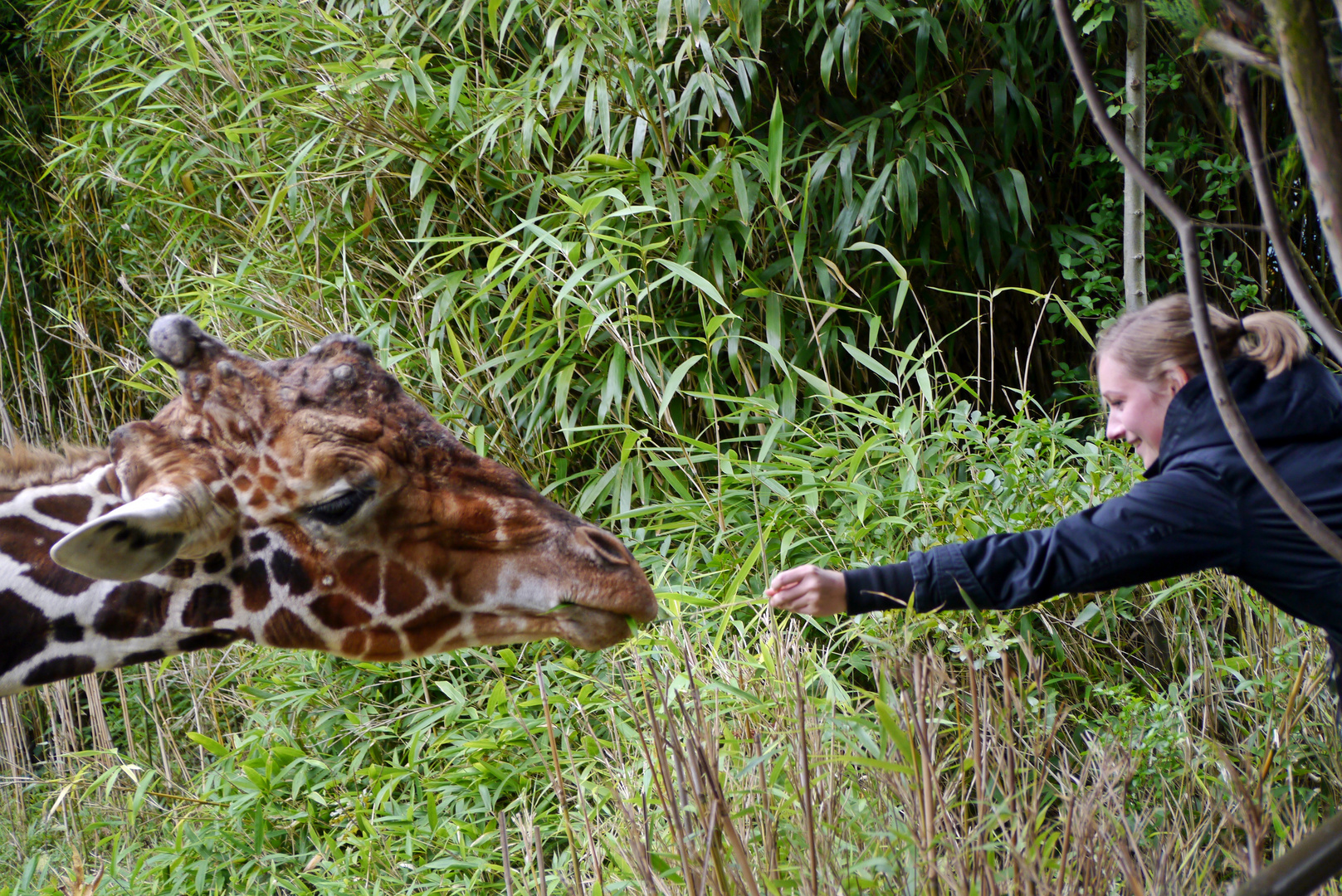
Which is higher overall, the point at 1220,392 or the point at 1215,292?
the point at 1220,392

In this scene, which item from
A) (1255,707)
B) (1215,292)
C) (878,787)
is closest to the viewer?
(878,787)

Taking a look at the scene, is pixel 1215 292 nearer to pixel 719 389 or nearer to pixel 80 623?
pixel 719 389

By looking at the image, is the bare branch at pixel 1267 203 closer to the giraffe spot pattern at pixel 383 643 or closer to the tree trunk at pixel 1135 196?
the giraffe spot pattern at pixel 383 643

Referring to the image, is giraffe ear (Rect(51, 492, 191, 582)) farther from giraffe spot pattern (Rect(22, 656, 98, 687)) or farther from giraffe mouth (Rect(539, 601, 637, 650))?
giraffe mouth (Rect(539, 601, 637, 650))

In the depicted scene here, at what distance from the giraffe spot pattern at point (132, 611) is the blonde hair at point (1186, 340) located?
160 centimetres

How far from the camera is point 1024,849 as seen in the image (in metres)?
1.43

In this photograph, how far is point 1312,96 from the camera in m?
0.81

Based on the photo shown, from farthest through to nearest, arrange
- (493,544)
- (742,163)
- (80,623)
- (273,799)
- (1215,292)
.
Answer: (1215,292), (742,163), (273,799), (493,544), (80,623)

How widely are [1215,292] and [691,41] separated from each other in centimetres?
203

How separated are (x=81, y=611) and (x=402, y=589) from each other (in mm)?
474

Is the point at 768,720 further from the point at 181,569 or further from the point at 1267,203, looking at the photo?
the point at 1267,203

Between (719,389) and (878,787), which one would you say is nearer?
(878,787)

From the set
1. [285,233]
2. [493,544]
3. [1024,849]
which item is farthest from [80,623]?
[285,233]

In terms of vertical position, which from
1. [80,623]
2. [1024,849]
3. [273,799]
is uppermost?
[80,623]
